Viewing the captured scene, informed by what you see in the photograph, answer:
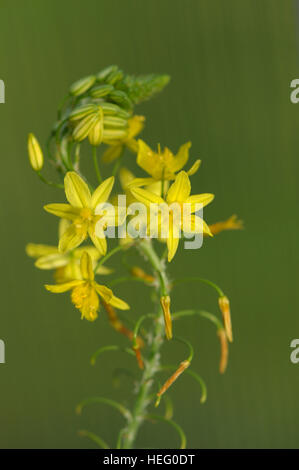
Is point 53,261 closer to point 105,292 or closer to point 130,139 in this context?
point 105,292

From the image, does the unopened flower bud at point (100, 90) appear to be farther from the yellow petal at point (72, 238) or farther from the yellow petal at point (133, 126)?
the yellow petal at point (72, 238)

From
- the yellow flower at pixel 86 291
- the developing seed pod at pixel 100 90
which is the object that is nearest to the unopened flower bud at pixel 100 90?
the developing seed pod at pixel 100 90

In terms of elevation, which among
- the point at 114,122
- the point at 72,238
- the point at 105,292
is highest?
the point at 114,122

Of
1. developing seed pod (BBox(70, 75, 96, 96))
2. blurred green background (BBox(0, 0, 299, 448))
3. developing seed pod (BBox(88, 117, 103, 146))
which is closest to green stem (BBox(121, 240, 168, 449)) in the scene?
developing seed pod (BBox(88, 117, 103, 146))

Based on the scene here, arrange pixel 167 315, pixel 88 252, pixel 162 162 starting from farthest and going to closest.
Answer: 1. pixel 88 252
2. pixel 162 162
3. pixel 167 315

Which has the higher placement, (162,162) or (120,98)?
(120,98)

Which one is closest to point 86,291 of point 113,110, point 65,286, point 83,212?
point 65,286
